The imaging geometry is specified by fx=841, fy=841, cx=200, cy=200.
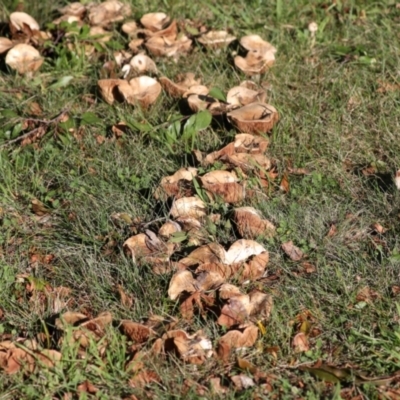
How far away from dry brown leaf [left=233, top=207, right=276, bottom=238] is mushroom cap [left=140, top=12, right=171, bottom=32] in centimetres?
176

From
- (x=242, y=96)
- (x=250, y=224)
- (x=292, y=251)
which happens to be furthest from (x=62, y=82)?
(x=292, y=251)

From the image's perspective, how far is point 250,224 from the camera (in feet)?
11.3

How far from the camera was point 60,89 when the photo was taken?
4.53 metres

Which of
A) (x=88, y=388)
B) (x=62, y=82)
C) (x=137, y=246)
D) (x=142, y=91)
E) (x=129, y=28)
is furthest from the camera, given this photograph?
(x=129, y=28)

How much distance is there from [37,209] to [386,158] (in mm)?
1635

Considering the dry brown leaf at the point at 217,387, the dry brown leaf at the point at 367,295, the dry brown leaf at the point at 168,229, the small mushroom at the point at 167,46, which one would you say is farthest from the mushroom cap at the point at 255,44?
the dry brown leaf at the point at 217,387

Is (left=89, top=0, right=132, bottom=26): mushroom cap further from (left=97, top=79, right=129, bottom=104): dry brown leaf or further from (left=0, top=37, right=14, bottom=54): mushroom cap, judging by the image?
(left=97, top=79, right=129, bottom=104): dry brown leaf

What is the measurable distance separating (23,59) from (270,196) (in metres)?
1.72

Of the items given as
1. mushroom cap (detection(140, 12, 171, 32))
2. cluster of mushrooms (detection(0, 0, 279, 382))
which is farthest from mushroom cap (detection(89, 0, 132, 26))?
mushroom cap (detection(140, 12, 171, 32))

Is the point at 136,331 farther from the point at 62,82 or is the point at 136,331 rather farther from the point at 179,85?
the point at 62,82

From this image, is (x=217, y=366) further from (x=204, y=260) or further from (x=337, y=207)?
(x=337, y=207)

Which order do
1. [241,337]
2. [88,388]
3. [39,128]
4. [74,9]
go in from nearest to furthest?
[88,388]
[241,337]
[39,128]
[74,9]

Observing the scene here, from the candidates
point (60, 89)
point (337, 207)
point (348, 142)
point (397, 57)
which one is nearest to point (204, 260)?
point (337, 207)

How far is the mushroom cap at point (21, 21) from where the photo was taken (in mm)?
4812
